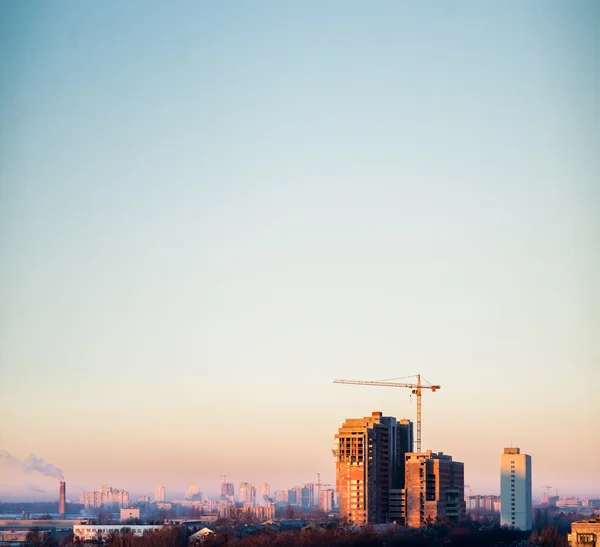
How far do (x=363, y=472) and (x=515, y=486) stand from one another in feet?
18.1

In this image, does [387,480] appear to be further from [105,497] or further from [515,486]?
[105,497]

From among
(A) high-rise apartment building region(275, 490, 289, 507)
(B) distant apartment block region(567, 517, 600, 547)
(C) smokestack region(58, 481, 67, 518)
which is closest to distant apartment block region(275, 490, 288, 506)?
(A) high-rise apartment building region(275, 490, 289, 507)

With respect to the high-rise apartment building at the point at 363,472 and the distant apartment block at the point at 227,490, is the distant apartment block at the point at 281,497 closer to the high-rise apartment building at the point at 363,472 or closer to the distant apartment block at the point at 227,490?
the distant apartment block at the point at 227,490

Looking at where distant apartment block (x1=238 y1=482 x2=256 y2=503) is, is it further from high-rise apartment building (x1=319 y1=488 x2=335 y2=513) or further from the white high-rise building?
the white high-rise building

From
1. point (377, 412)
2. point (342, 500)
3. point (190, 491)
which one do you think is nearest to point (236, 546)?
point (342, 500)

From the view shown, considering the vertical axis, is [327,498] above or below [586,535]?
below

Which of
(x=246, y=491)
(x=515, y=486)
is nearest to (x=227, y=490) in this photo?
(x=246, y=491)

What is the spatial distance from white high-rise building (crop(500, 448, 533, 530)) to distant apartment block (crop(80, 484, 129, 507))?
1580 cm

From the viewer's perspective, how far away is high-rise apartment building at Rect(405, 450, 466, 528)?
21.2 metres

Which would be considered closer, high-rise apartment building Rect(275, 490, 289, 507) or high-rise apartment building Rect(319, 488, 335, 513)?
high-rise apartment building Rect(319, 488, 335, 513)

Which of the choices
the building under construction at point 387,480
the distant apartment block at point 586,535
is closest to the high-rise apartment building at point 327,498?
the building under construction at point 387,480

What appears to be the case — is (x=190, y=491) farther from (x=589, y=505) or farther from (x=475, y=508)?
(x=589, y=505)

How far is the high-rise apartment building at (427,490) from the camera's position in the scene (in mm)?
21188

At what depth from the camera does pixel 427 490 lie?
21438mm
